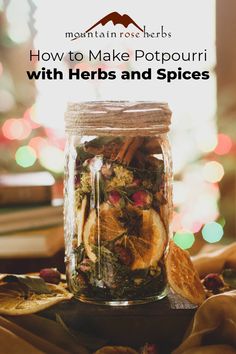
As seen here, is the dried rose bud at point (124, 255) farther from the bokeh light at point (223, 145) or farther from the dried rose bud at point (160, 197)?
the bokeh light at point (223, 145)

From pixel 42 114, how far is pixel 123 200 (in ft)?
3.84

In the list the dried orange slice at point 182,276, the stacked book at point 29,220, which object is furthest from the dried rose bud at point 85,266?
the stacked book at point 29,220

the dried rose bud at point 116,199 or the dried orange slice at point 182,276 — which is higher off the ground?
the dried rose bud at point 116,199

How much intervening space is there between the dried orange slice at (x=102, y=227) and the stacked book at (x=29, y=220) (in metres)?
0.43

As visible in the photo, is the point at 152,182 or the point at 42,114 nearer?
the point at 152,182

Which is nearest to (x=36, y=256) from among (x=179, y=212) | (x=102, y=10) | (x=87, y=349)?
(x=87, y=349)

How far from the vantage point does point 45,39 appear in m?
1.79

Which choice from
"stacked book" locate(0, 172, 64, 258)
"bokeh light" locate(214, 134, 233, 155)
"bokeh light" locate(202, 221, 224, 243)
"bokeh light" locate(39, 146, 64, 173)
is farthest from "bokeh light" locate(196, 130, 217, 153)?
"stacked book" locate(0, 172, 64, 258)

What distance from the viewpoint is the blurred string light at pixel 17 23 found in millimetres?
1962

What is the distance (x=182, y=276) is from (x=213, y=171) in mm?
1106

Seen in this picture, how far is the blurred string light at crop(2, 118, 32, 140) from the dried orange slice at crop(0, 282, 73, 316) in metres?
1.09

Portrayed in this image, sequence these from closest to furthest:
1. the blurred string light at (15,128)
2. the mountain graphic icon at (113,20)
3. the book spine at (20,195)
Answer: the mountain graphic icon at (113,20) < the book spine at (20,195) < the blurred string light at (15,128)

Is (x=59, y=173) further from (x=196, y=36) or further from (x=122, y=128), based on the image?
(x=122, y=128)

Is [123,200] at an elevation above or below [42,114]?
below
